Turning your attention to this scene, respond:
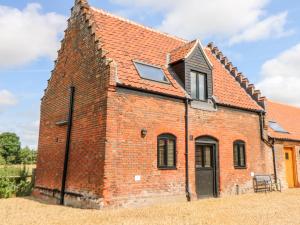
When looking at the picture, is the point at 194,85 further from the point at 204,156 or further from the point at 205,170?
the point at 205,170

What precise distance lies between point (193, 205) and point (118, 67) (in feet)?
20.8

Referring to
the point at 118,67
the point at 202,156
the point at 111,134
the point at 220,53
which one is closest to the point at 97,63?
the point at 118,67

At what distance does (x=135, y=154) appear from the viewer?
11.2 m

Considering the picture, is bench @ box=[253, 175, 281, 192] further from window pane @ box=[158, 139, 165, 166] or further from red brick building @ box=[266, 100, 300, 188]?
window pane @ box=[158, 139, 165, 166]

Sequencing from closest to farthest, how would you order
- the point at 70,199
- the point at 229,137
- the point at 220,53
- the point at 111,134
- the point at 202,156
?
the point at 111,134
the point at 70,199
the point at 202,156
the point at 229,137
the point at 220,53

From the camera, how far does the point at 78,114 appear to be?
1266cm

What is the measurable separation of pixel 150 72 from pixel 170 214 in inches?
250

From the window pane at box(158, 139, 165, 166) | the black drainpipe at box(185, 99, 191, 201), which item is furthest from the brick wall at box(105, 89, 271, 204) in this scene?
the window pane at box(158, 139, 165, 166)

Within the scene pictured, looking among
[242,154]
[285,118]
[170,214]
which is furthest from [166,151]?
[285,118]

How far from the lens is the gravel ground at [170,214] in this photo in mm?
8484

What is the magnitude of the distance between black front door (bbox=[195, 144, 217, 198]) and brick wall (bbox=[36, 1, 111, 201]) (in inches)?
201

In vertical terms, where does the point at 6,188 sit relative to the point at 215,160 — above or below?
below

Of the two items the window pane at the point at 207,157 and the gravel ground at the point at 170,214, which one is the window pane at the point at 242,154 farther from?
the gravel ground at the point at 170,214

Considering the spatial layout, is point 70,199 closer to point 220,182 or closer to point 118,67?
point 118,67
